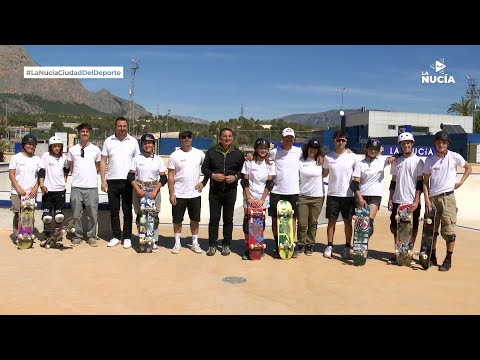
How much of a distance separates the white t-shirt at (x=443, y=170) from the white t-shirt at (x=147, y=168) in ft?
12.6

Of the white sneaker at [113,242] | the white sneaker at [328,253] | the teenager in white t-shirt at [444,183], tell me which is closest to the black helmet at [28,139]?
the white sneaker at [113,242]

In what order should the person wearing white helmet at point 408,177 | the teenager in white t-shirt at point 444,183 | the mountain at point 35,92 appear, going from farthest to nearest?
the mountain at point 35,92 → the person wearing white helmet at point 408,177 → the teenager in white t-shirt at point 444,183

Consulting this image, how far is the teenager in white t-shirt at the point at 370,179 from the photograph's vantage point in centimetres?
623

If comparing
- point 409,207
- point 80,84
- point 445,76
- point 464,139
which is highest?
point 80,84

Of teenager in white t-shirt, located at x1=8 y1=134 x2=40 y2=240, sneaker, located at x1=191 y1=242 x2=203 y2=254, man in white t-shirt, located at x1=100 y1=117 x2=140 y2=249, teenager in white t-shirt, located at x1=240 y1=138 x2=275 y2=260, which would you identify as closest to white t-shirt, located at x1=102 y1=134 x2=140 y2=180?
man in white t-shirt, located at x1=100 y1=117 x2=140 y2=249

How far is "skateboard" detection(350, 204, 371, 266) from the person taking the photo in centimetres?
614

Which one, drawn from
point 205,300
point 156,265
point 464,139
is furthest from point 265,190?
point 464,139

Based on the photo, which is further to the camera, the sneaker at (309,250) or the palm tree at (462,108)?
the palm tree at (462,108)

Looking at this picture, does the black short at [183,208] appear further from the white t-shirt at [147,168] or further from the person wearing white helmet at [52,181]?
the person wearing white helmet at [52,181]
